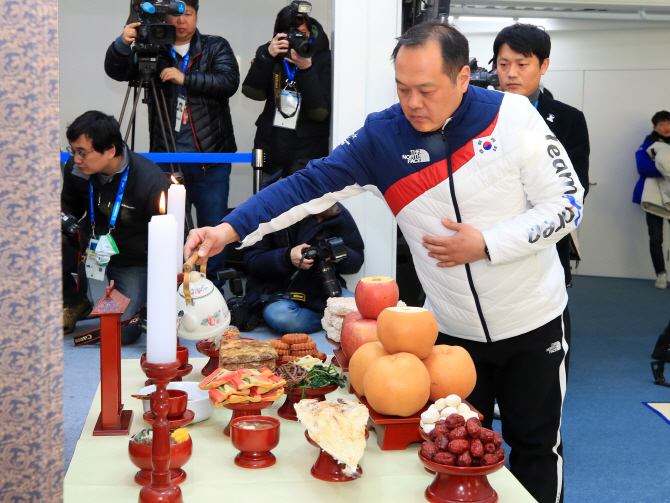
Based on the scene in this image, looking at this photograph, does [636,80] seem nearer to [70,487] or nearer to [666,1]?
[666,1]

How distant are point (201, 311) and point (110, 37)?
498 centimetres

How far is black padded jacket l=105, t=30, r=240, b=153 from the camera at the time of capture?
11.1 feet

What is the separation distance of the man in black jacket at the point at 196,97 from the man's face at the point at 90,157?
0.41 metres

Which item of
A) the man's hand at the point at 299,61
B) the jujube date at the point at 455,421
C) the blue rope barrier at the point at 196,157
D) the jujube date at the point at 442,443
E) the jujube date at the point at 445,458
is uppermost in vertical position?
the man's hand at the point at 299,61

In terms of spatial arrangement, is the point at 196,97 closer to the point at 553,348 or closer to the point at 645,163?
the point at 553,348

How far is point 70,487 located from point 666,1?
6488 millimetres

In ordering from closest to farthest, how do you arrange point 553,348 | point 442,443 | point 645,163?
point 442,443
point 553,348
point 645,163

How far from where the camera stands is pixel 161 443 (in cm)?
85

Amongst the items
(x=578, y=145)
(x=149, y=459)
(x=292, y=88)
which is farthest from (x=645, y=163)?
(x=149, y=459)

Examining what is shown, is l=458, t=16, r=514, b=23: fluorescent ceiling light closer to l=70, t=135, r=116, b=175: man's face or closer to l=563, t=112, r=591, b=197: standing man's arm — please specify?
l=70, t=135, r=116, b=175: man's face

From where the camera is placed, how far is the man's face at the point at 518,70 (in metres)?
2.02

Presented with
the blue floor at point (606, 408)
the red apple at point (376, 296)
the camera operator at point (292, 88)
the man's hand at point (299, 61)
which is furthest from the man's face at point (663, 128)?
the red apple at point (376, 296)

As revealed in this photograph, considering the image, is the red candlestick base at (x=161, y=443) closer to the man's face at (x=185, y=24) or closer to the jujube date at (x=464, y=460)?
the jujube date at (x=464, y=460)

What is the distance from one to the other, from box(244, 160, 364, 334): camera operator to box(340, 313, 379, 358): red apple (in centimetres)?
201
